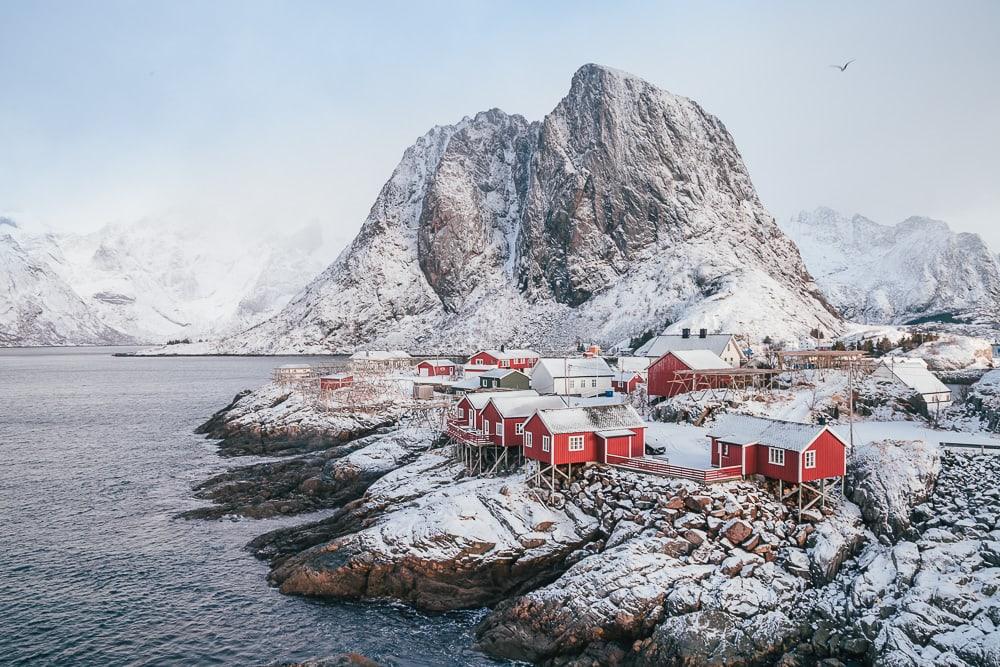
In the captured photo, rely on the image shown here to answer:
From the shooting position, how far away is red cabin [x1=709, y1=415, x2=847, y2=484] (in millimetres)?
31141

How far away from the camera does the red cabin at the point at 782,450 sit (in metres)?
31.1

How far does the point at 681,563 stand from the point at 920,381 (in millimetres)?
33155

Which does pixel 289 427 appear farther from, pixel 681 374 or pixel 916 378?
pixel 916 378

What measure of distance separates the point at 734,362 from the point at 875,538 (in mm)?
38950

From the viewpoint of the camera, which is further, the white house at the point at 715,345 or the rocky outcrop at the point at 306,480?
the white house at the point at 715,345

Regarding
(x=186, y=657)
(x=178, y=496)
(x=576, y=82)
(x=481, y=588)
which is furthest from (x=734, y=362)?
(x=576, y=82)

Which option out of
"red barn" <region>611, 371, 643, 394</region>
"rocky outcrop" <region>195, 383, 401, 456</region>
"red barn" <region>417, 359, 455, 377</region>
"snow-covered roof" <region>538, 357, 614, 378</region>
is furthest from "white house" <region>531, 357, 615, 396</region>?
"red barn" <region>417, 359, 455, 377</region>

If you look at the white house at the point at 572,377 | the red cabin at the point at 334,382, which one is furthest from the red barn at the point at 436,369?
the white house at the point at 572,377

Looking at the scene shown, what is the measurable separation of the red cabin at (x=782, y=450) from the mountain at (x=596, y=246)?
87.1 meters

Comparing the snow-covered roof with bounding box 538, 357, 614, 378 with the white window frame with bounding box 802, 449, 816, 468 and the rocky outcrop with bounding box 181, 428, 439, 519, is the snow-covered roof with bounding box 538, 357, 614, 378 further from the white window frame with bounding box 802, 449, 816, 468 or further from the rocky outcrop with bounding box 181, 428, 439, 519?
the white window frame with bounding box 802, 449, 816, 468

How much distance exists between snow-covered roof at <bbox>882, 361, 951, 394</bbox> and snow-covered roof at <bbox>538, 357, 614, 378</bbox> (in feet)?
81.6

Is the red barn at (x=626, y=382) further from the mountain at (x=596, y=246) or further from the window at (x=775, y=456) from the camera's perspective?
the mountain at (x=596, y=246)

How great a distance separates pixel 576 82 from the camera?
184250 mm

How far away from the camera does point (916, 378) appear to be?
49.1 meters
